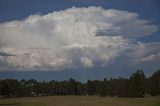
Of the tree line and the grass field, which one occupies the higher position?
the tree line

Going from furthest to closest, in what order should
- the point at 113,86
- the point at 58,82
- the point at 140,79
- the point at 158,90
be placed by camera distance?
the point at 58,82 → the point at 113,86 → the point at 158,90 → the point at 140,79

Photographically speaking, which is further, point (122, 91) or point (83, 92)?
point (83, 92)

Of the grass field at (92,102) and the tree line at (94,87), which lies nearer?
the grass field at (92,102)

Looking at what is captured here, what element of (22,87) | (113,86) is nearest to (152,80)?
(113,86)

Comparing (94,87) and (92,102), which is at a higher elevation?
(94,87)

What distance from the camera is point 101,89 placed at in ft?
399

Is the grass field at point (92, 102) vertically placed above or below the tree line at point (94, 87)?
below

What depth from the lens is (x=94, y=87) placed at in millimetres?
141125

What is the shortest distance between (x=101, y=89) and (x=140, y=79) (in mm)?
42342

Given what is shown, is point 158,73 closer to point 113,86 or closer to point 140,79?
point 140,79

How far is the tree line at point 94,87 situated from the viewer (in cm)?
8219

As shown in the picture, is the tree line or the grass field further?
the tree line

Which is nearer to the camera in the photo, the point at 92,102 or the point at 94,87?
the point at 92,102

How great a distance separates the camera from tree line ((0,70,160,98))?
8219cm
